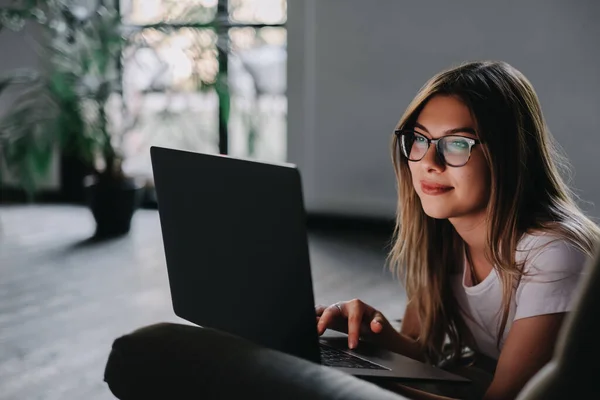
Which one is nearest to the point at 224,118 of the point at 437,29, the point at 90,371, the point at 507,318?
the point at 437,29

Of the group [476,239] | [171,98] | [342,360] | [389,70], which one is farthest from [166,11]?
[342,360]

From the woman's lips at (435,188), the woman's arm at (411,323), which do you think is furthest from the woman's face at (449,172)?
the woman's arm at (411,323)

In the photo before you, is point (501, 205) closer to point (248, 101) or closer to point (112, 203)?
point (112, 203)

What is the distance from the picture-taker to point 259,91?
531 cm

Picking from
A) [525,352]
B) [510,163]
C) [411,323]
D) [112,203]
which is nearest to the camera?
[525,352]

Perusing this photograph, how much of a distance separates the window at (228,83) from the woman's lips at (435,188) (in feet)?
12.0

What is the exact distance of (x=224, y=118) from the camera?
5.01 m

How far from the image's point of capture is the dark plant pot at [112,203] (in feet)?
15.4

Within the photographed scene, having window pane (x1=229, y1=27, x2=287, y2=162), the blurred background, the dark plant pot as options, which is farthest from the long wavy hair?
window pane (x1=229, y1=27, x2=287, y2=162)

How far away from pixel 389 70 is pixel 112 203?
1.80 m

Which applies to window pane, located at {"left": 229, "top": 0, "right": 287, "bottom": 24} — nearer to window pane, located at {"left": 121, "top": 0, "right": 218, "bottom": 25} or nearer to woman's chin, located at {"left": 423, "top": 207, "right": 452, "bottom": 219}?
window pane, located at {"left": 121, "top": 0, "right": 218, "bottom": 25}

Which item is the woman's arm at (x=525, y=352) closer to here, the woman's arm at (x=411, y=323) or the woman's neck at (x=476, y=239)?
the woman's neck at (x=476, y=239)

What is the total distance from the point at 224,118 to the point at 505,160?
3.72 meters

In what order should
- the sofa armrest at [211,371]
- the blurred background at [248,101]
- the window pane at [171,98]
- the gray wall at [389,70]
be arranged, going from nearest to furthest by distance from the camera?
the sofa armrest at [211,371]
the blurred background at [248,101]
the gray wall at [389,70]
the window pane at [171,98]
